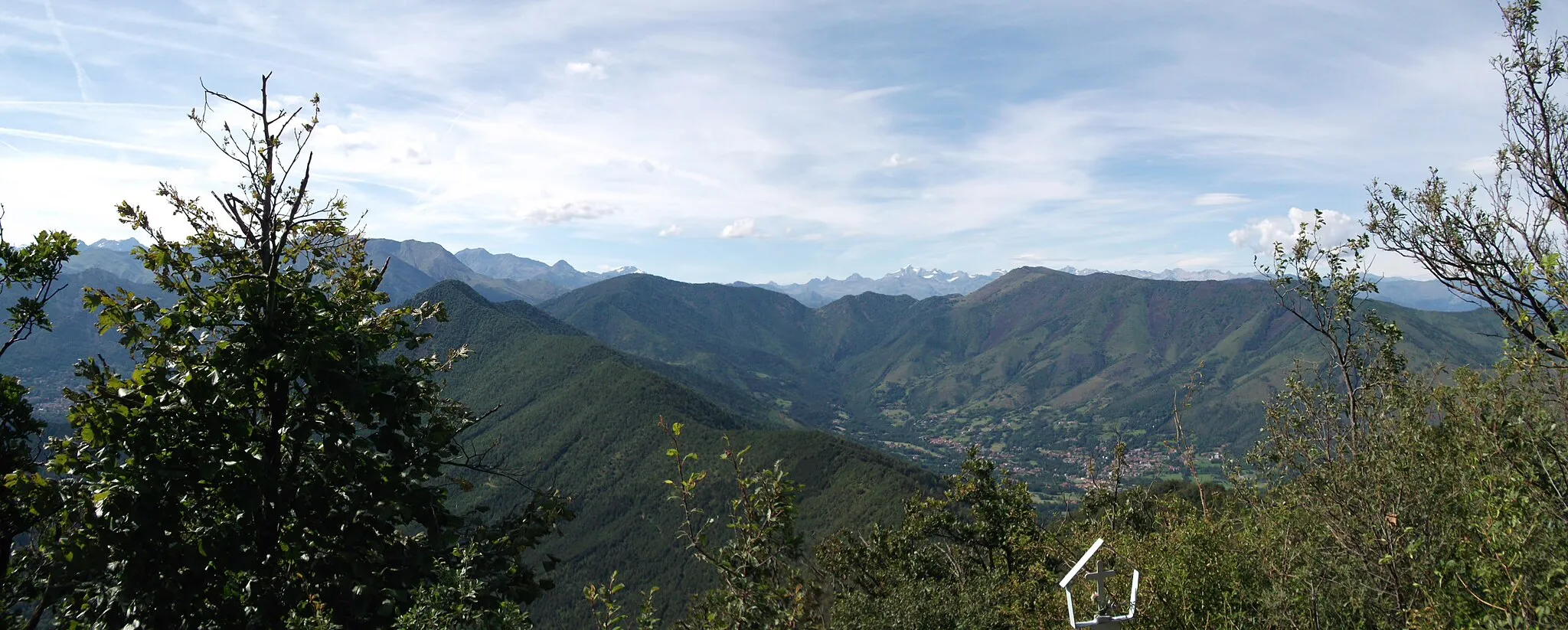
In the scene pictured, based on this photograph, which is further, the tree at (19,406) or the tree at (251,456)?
the tree at (19,406)

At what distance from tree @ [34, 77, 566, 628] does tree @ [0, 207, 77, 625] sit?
1305mm

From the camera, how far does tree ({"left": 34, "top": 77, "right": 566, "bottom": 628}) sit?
5664 millimetres

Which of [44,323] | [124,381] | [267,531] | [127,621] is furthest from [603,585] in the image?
[44,323]

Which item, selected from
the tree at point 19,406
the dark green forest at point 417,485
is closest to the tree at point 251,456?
the dark green forest at point 417,485

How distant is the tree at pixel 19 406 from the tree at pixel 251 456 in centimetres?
131

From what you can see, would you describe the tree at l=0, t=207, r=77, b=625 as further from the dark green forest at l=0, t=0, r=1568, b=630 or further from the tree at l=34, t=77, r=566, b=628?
the tree at l=34, t=77, r=566, b=628

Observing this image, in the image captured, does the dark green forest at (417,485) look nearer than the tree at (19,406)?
Yes

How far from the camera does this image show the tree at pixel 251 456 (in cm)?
566

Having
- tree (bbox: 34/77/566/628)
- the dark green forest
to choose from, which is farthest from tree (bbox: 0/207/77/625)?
tree (bbox: 34/77/566/628)

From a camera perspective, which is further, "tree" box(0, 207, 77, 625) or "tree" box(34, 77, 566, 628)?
"tree" box(0, 207, 77, 625)

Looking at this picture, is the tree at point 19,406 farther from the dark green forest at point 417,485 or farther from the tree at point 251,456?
the tree at point 251,456

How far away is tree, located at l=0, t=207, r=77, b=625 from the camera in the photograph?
6949 millimetres

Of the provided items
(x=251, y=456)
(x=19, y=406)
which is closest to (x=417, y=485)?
(x=251, y=456)

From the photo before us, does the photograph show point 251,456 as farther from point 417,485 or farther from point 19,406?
point 19,406
